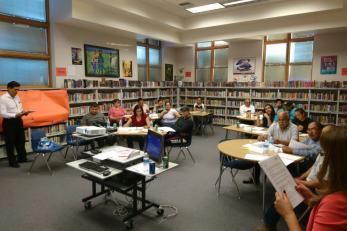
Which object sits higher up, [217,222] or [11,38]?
[11,38]

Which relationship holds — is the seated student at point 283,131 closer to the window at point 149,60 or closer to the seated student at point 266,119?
the seated student at point 266,119

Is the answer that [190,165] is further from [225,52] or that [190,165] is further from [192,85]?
[225,52]

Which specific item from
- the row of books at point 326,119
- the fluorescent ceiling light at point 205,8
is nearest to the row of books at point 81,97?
the fluorescent ceiling light at point 205,8

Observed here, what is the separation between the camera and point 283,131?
4062mm

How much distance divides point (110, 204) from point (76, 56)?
5109 millimetres

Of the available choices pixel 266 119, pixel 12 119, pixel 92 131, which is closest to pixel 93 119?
pixel 12 119

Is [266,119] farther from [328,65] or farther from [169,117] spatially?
[328,65]

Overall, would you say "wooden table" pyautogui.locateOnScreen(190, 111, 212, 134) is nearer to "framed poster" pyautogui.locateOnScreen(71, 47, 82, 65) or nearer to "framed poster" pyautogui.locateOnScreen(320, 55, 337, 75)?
"framed poster" pyautogui.locateOnScreen(71, 47, 82, 65)

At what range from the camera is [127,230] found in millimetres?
2914

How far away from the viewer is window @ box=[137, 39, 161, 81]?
10.0 m

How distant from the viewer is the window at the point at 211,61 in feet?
34.5

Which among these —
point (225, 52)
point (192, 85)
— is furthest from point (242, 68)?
point (192, 85)

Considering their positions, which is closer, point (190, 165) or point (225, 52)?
point (190, 165)

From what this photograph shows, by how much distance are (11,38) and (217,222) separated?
6.44 metres
